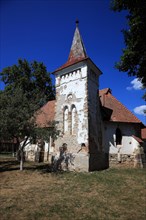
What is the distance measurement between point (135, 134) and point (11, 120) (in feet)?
41.3

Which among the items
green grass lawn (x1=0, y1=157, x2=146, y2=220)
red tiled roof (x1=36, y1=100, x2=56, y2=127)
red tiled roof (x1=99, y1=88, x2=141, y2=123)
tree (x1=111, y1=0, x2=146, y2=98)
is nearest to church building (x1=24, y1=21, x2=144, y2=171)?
red tiled roof (x1=99, y1=88, x2=141, y2=123)

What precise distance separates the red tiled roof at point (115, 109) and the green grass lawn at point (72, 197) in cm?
657

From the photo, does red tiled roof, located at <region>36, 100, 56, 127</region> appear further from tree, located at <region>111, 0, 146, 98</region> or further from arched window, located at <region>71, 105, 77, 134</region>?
tree, located at <region>111, 0, 146, 98</region>

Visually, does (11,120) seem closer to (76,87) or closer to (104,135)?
(76,87)

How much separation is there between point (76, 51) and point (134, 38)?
10.8 metres

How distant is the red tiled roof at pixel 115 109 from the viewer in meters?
18.2

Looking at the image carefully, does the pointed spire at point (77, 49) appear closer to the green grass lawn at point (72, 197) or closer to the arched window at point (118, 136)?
the arched window at point (118, 136)

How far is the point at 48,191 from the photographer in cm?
954

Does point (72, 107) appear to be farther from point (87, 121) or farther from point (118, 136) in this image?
point (118, 136)

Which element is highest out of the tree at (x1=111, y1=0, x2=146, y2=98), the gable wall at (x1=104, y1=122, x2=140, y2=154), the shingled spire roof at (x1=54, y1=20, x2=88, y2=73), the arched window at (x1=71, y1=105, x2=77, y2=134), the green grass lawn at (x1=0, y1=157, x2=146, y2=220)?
the shingled spire roof at (x1=54, y1=20, x2=88, y2=73)

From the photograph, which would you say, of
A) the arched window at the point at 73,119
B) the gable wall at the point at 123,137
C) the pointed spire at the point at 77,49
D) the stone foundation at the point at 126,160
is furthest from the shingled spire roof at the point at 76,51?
the stone foundation at the point at 126,160

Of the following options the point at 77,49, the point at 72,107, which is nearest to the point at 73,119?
the point at 72,107

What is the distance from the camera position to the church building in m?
15.5

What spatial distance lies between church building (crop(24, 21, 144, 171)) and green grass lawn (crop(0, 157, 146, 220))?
9.65ft
